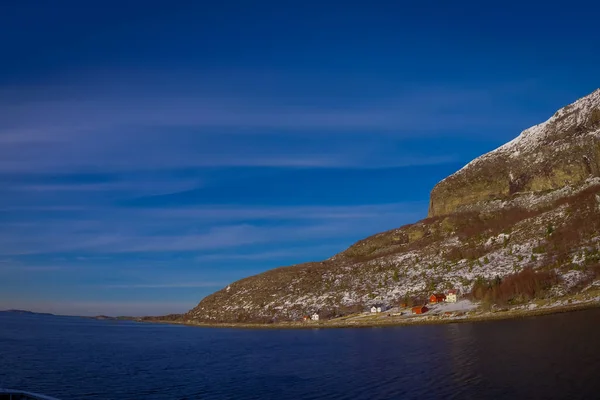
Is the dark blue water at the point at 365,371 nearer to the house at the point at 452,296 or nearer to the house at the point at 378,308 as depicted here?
the house at the point at 452,296

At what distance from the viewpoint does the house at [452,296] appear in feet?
444

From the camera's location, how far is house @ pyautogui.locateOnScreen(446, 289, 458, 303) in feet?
444

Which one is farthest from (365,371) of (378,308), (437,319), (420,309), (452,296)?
(378,308)

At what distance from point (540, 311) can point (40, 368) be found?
93.8m

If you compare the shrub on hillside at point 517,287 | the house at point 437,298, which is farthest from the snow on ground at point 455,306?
the shrub on hillside at point 517,287

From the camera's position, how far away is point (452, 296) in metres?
136

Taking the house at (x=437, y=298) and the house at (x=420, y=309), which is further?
the house at (x=437, y=298)

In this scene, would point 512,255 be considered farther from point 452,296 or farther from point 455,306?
A: point 455,306

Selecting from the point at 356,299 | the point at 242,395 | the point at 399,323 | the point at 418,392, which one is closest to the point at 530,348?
the point at 418,392

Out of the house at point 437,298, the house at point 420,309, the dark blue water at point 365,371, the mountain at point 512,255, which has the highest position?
the mountain at point 512,255

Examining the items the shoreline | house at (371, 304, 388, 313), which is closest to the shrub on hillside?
the shoreline

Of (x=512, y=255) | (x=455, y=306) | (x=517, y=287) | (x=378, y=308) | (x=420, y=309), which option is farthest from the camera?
(x=378, y=308)

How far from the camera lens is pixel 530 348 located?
52906 mm

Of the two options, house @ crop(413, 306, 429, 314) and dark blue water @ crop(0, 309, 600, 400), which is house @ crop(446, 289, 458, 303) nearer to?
house @ crop(413, 306, 429, 314)
